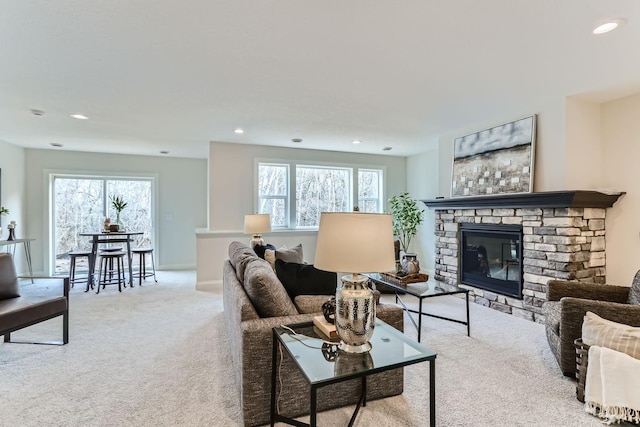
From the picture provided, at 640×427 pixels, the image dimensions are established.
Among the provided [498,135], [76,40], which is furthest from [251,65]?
[498,135]

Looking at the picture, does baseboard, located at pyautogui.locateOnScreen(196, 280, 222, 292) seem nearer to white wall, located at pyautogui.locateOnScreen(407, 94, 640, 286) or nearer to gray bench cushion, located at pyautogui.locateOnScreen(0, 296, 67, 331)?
gray bench cushion, located at pyautogui.locateOnScreen(0, 296, 67, 331)

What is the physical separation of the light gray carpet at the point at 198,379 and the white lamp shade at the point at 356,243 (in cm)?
102

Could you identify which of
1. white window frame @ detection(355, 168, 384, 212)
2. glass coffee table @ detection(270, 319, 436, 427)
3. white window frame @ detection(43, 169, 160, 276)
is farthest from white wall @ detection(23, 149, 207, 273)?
glass coffee table @ detection(270, 319, 436, 427)

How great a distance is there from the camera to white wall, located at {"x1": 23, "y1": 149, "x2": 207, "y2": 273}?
5.85 metres

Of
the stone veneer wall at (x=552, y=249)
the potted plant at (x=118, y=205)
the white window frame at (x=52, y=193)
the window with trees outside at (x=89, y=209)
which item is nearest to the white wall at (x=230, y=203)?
the potted plant at (x=118, y=205)

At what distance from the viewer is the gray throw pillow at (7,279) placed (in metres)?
2.86

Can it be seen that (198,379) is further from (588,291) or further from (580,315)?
(588,291)

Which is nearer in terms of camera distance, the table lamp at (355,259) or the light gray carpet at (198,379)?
the table lamp at (355,259)

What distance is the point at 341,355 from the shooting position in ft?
4.98

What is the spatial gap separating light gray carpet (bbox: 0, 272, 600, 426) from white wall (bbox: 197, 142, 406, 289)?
1584mm

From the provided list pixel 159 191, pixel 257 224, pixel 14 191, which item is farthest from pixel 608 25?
pixel 14 191

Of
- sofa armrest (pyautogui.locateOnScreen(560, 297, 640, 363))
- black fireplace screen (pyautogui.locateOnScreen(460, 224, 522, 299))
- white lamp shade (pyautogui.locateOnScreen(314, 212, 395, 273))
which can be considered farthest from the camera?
black fireplace screen (pyautogui.locateOnScreen(460, 224, 522, 299))

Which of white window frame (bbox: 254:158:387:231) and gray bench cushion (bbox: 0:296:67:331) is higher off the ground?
white window frame (bbox: 254:158:387:231)

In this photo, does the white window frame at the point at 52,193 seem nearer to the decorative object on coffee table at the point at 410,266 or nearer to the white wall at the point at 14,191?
the white wall at the point at 14,191
